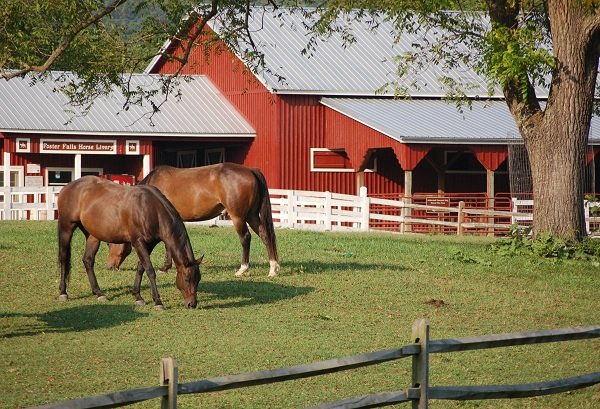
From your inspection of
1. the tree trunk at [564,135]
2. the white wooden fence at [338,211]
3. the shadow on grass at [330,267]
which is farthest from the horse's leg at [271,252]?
the white wooden fence at [338,211]

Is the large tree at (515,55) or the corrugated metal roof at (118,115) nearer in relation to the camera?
the large tree at (515,55)

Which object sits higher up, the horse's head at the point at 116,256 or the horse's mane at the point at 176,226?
the horse's mane at the point at 176,226

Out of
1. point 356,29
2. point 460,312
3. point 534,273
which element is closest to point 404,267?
point 534,273

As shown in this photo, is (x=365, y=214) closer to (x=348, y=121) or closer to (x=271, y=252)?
(x=348, y=121)

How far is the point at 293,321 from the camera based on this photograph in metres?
13.6

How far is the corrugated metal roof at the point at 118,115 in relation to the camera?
35.1 meters

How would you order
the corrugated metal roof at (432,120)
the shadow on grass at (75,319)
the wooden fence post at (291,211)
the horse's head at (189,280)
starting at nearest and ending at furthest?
the shadow on grass at (75,319) < the horse's head at (189,280) < the wooden fence post at (291,211) < the corrugated metal roof at (432,120)

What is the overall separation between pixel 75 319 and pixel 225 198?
5.05 meters

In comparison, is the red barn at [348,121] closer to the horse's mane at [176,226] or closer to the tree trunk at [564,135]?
the tree trunk at [564,135]

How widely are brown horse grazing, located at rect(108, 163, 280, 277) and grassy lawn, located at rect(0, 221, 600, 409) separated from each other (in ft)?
1.43

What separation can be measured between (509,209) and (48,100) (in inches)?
627

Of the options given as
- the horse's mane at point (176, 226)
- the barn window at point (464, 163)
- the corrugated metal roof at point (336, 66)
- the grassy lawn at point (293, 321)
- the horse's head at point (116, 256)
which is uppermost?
the corrugated metal roof at point (336, 66)

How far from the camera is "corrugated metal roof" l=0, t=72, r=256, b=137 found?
35094mm

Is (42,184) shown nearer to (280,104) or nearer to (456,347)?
(280,104)
